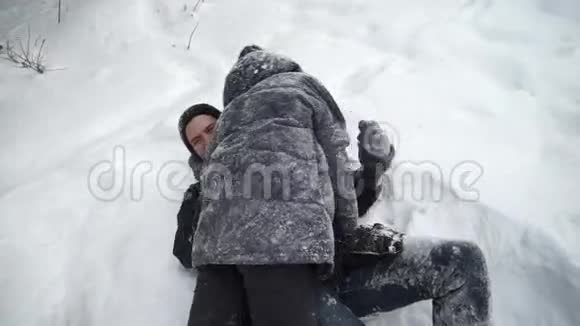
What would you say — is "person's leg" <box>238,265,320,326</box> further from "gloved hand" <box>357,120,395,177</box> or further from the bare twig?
the bare twig

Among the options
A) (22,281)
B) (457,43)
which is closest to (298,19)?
(457,43)

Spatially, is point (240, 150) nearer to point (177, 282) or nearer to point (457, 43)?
point (177, 282)

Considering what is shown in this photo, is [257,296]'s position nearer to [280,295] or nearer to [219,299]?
Result: [280,295]

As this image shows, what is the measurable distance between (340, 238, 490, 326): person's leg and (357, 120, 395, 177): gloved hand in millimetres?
375

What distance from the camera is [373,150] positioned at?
154cm

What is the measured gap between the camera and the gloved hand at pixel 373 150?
5.06 ft

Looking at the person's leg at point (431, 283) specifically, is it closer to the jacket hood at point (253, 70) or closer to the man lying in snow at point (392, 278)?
the man lying in snow at point (392, 278)

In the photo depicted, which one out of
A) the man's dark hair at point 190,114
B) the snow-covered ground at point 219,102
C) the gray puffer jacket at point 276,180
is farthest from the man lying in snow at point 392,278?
the man's dark hair at point 190,114

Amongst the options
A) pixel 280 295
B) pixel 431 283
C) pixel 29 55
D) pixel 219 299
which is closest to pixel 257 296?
pixel 280 295

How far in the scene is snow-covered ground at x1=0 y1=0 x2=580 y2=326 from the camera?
1.53 metres

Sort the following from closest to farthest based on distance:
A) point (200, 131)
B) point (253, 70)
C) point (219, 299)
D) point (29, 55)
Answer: point (219, 299) → point (253, 70) → point (200, 131) → point (29, 55)

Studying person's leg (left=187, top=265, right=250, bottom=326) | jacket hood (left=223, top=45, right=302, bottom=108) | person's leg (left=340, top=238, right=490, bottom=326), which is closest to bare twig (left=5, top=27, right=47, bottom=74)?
jacket hood (left=223, top=45, right=302, bottom=108)

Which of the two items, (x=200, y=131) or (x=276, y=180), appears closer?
(x=276, y=180)

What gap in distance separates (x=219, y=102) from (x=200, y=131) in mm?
799
